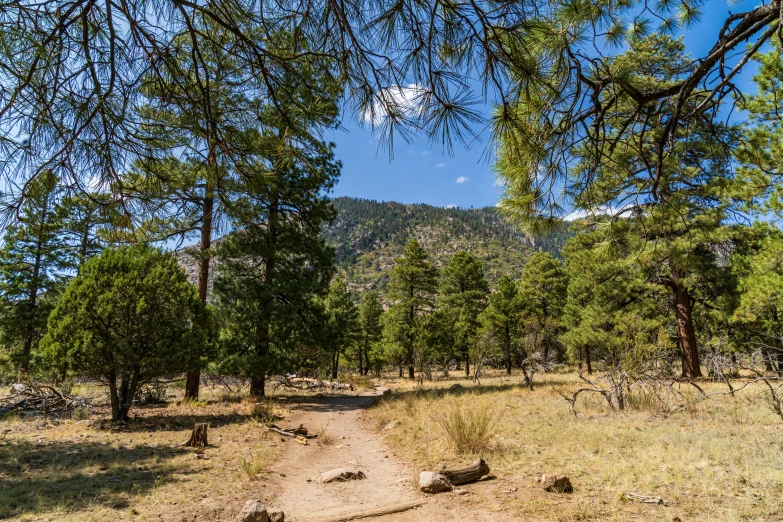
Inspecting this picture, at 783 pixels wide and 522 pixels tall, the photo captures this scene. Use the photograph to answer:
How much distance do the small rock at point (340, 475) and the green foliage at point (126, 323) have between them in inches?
197

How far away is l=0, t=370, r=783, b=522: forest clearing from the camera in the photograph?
3.92 meters

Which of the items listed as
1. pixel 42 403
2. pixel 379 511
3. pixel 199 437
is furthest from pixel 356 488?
pixel 42 403

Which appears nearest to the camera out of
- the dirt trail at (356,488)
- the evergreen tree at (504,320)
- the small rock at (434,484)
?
the dirt trail at (356,488)

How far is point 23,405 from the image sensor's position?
10.3 meters

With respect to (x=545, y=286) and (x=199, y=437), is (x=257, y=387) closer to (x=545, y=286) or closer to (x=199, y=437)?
(x=199, y=437)

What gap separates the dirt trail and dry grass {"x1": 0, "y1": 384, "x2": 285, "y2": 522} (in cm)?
42

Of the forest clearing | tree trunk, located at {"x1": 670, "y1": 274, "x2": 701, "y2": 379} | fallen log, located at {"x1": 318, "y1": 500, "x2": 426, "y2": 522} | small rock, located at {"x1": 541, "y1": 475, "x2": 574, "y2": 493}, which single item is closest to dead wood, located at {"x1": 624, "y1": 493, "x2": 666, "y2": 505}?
the forest clearing

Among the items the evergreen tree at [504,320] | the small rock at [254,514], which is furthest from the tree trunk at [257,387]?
the evergreen tree at [504,320]

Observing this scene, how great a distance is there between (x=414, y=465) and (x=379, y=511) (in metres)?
1.95

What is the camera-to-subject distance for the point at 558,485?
4.30 metres

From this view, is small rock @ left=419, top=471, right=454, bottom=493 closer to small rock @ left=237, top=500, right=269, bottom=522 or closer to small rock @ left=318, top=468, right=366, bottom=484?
small rock @ left=318, top=468, right=366, bottom=484

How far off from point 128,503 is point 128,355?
188 inches

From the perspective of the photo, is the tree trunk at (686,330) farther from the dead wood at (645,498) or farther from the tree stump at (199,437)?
the tree stump at (199,437)

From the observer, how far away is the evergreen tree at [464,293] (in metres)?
28.8
